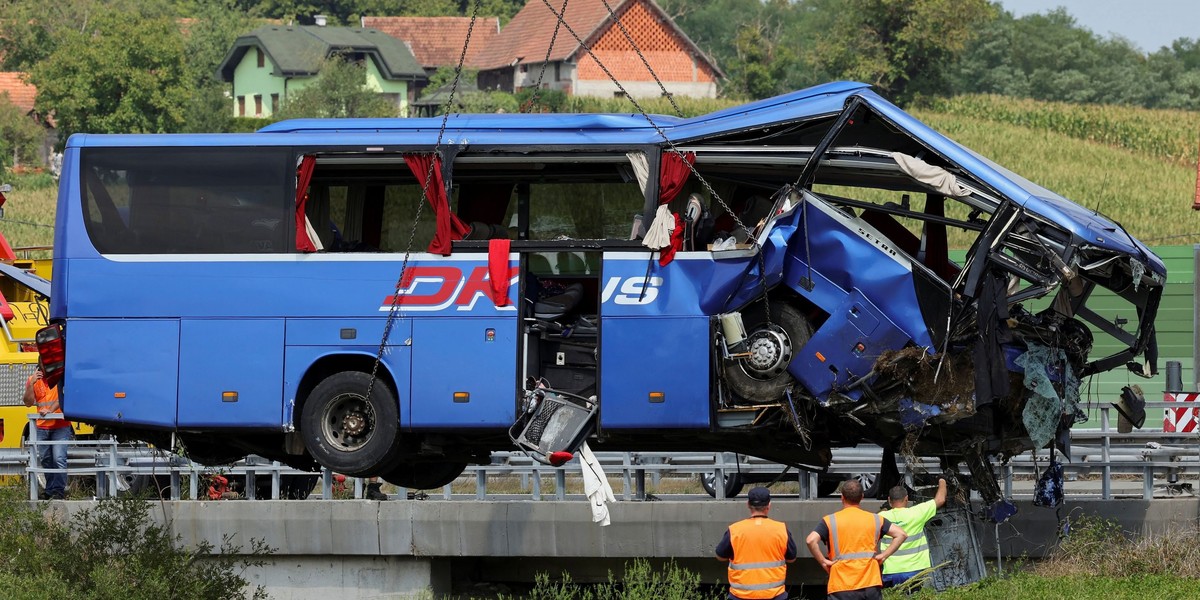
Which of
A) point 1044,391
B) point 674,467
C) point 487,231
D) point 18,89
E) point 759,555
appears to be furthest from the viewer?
point 18,89

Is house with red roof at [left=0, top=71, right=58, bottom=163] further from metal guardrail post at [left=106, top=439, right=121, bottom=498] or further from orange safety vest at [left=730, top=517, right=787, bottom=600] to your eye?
orange safety vest at [left=730, top=517, right=787, bottom=600]

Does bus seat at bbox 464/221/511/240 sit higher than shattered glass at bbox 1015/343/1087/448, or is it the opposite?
bus seat at bbox 464/221/511/240

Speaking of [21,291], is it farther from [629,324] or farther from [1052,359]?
[1052,359]

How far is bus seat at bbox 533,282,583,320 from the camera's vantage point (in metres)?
13.0

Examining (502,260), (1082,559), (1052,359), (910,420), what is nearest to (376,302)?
(502,260)

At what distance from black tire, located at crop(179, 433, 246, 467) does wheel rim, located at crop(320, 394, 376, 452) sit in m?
1.33

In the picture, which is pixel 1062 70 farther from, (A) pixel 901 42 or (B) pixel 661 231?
(B) pixel 661 231

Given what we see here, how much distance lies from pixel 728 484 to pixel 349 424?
6135 millimetres

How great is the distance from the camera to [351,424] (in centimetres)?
1313

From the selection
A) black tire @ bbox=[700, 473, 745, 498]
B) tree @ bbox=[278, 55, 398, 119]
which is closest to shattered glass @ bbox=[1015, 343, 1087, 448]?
black tire @ bbox=[700, 473, 745, 498]

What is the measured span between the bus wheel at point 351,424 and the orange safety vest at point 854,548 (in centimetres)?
395

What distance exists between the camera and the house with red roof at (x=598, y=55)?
84750 mm

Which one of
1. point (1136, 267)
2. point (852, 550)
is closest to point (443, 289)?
point (852, 550)

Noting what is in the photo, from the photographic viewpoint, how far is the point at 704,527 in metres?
15.8
